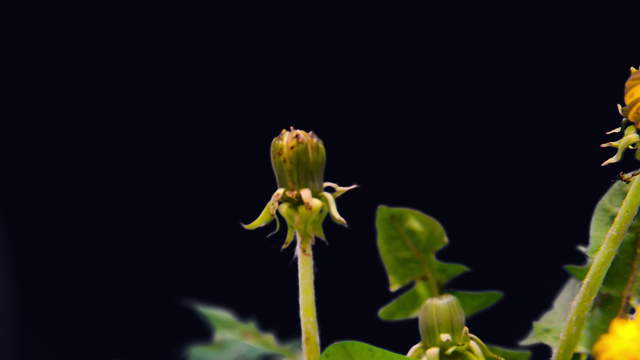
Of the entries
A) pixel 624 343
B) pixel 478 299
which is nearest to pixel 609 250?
pixel 624 343

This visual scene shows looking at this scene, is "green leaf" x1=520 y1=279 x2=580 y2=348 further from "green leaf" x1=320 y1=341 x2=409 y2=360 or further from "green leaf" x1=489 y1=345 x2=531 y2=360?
"green leaf" x1=320 y1=341 x2=409 y2=360

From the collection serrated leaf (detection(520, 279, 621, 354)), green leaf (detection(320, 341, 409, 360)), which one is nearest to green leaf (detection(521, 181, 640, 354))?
serrated leaf (detection(520, 279, 621, 354))

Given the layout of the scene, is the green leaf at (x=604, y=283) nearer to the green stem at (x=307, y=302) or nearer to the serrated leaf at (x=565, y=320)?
the serrated leaf at (x=565, y=320)

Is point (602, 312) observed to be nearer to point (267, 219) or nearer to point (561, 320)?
point (561, 320)

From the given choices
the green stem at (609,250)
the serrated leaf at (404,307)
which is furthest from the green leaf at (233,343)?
the green stem at (609,250)

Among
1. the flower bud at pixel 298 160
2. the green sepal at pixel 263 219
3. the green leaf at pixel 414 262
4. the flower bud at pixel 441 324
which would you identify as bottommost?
the flower bud at pixel 441 324

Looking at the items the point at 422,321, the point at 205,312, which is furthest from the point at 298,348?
the point at 422,321

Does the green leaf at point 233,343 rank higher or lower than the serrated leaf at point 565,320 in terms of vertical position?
higher

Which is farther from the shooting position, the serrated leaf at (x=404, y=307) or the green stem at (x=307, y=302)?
the serrated leaf at (x=404, y=307)
